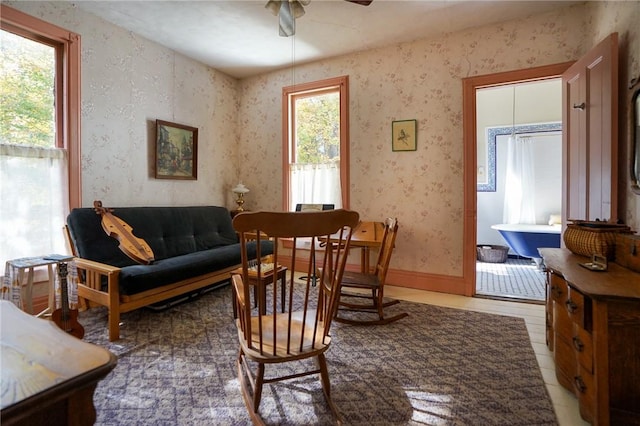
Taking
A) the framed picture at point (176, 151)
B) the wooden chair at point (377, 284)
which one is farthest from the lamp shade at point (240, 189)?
the wooden chair at point (377, 284)

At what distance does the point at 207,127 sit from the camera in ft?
13.3

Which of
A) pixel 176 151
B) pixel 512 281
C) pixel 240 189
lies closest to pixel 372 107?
pixel 240 189

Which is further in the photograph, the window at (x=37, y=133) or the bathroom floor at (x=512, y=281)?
the bathroom floor at (x=512, y=281)

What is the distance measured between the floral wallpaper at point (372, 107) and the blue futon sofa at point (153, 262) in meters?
0.36

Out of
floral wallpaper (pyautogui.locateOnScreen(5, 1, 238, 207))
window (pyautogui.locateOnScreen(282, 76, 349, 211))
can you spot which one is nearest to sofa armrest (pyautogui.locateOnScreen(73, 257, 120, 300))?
floral wallpaper (pyautogui.locateOnScreen(5, 1, 238, 207))

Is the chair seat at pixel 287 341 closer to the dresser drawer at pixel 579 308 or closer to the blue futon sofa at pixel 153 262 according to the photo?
the dresser drawer at pixel 579 308

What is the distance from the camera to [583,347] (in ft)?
4.30

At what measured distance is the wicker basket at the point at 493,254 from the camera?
15.7 ft

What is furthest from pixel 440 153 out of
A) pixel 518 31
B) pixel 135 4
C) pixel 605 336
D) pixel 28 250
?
pixel 28 250

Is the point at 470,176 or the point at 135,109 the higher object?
the point at 135,109

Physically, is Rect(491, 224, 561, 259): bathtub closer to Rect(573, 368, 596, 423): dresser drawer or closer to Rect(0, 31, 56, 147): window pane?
Rect(573, 368, 596, 423): dresser drawer

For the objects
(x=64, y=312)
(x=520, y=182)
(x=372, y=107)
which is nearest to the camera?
(x=64, y=312)

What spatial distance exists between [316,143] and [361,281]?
2164 millimetres

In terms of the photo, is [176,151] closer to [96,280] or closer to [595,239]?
[96,280]
